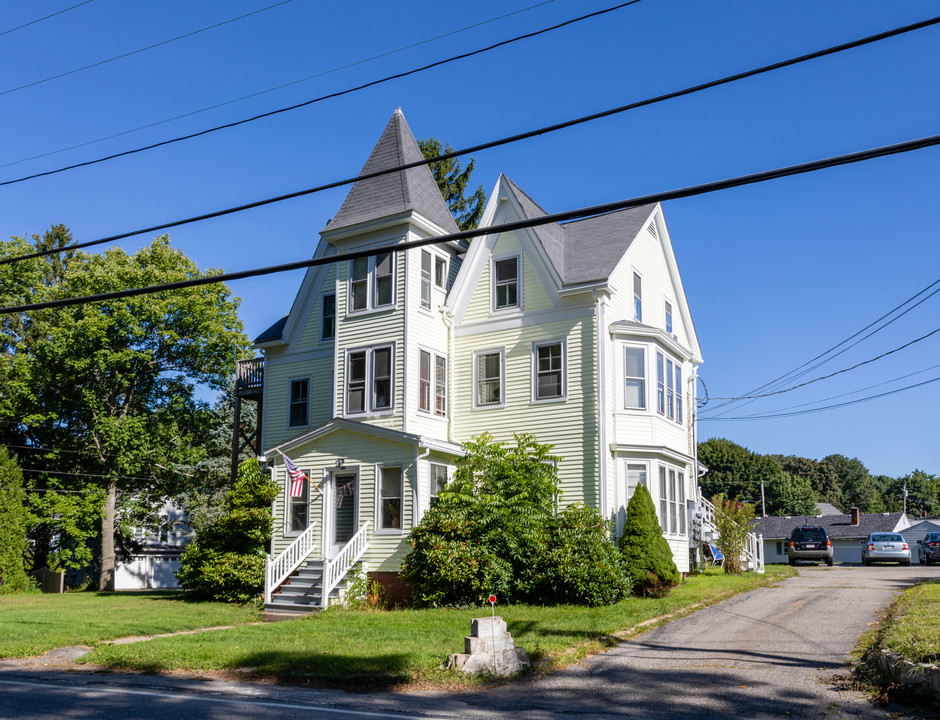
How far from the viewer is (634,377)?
900 inches

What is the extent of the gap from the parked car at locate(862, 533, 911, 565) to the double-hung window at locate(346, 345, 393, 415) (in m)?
24.6

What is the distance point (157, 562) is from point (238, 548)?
75.0 feet

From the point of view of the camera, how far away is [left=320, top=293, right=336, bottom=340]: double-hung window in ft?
85.8

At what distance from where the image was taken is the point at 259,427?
94.7ft

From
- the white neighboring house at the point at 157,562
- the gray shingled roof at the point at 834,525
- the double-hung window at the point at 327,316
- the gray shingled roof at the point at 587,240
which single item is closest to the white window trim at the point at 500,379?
the gray shingled roof at the point at 587,240

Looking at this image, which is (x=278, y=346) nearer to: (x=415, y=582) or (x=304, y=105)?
(x=415, y=582)

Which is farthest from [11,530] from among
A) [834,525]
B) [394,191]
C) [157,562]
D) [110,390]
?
[834,525]

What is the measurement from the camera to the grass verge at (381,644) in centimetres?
1201

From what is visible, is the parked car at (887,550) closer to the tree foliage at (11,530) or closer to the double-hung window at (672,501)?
the double-hung window at (672,501)

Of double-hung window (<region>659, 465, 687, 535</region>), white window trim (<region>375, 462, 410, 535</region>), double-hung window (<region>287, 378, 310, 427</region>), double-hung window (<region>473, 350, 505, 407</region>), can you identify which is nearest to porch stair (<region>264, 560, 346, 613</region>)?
white window trim (<region>375, 462, 410, 535</region>)

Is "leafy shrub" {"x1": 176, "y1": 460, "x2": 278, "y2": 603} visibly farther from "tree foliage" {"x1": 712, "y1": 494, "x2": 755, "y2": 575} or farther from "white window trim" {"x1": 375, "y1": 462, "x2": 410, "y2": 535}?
"tree foliage" {"x1": 712, "y1": 494, "x2": 755, "y2": 575}

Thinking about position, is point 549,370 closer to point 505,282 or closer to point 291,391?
point 505,282

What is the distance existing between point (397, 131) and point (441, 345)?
22.8 feet

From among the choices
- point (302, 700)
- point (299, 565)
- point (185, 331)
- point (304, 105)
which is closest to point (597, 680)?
point (302, 700)
